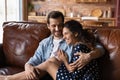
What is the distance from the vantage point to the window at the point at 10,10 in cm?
500

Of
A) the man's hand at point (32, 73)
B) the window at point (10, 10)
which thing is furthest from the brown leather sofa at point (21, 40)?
the window at point (10, 10)

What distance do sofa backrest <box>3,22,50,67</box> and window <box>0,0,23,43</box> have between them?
2.07m

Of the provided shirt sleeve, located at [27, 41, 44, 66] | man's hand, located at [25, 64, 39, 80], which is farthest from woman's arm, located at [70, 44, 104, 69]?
shirt sleeve, located at [27, 41, 44, 66]

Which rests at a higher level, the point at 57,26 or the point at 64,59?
the point at 57,26

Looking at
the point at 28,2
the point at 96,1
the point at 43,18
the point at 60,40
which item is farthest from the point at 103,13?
the point at 60,40

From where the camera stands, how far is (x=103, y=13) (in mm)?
6000

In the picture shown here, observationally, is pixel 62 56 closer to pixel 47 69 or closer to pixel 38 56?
pixel 47 69

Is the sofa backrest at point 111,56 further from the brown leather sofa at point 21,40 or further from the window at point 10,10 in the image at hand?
the window at point 10,10

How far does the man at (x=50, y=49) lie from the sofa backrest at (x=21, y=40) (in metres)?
0.19

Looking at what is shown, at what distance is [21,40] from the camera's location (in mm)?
2689

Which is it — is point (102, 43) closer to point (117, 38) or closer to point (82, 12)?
point (117, 38)

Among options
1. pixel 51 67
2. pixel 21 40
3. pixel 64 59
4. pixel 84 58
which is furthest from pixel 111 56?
pixel 21 40

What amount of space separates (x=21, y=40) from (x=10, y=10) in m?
2.73

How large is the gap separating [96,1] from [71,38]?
3.92 m
